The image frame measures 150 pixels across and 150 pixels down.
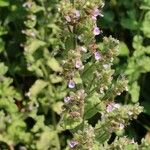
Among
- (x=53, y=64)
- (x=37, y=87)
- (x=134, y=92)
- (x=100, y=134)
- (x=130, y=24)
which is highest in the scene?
(x=130, y=24)

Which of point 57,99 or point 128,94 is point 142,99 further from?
point 57,99

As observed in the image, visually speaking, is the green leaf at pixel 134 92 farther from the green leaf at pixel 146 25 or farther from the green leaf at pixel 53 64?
the green leaf at pixel 53 64

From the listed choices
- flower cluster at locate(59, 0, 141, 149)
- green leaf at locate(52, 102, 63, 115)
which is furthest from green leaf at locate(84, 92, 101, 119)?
green leaf at locate(52, 102, 63, 115)

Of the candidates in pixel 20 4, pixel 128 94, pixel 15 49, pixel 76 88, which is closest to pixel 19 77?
pixel 15 49

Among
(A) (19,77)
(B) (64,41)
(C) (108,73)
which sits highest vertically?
(A) (19,77)

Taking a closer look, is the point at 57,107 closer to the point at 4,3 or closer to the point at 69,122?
the point at 4,3

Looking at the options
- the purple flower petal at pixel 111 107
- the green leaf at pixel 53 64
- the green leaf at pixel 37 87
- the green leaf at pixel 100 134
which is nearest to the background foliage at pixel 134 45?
the green leaf at pixel 53 64

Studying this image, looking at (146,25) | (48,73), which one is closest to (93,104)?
(146,25)

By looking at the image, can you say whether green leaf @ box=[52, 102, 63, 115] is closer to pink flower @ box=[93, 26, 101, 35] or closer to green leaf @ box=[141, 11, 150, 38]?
green leaf @ box=[141, 11, 150, 38]
